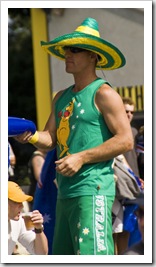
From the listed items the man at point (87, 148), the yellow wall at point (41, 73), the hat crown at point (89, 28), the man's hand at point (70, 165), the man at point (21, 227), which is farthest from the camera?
the yellow wall at point (41, 73)

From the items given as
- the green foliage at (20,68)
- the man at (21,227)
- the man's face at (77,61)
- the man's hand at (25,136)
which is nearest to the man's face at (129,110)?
the man at (21,227)

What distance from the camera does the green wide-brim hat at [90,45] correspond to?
5895mm

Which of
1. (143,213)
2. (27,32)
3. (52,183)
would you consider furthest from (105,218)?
(27,32)

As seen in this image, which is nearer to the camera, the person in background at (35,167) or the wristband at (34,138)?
the wristband at (34,138)

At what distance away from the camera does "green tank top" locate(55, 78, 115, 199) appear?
5777mm

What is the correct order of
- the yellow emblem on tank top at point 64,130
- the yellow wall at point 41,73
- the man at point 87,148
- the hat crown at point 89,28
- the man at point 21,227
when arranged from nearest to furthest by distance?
1. the man at point 87,148
2. the yellow emblem on tank top at point 64,130
3. the hat crown at point 89,28
4. the man at point 21,227
5. the yellow wall at point 41,73

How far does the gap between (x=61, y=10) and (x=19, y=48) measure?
39.2 ft

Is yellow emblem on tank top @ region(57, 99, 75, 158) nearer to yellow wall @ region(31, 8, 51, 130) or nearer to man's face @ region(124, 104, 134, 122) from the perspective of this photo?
man's face @ region(124, 104, 134, 122)

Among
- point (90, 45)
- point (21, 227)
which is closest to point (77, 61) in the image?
point (90, 45)

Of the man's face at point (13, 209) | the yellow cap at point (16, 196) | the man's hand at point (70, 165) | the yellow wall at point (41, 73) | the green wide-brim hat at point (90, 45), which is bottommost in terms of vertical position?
the man's face at point (13, 209)

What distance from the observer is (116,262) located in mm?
5441

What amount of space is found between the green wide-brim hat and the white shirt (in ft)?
4.21

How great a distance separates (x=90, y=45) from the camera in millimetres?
5918

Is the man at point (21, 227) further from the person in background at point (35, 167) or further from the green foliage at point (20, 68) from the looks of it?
the green foliage at point (20, 68)
